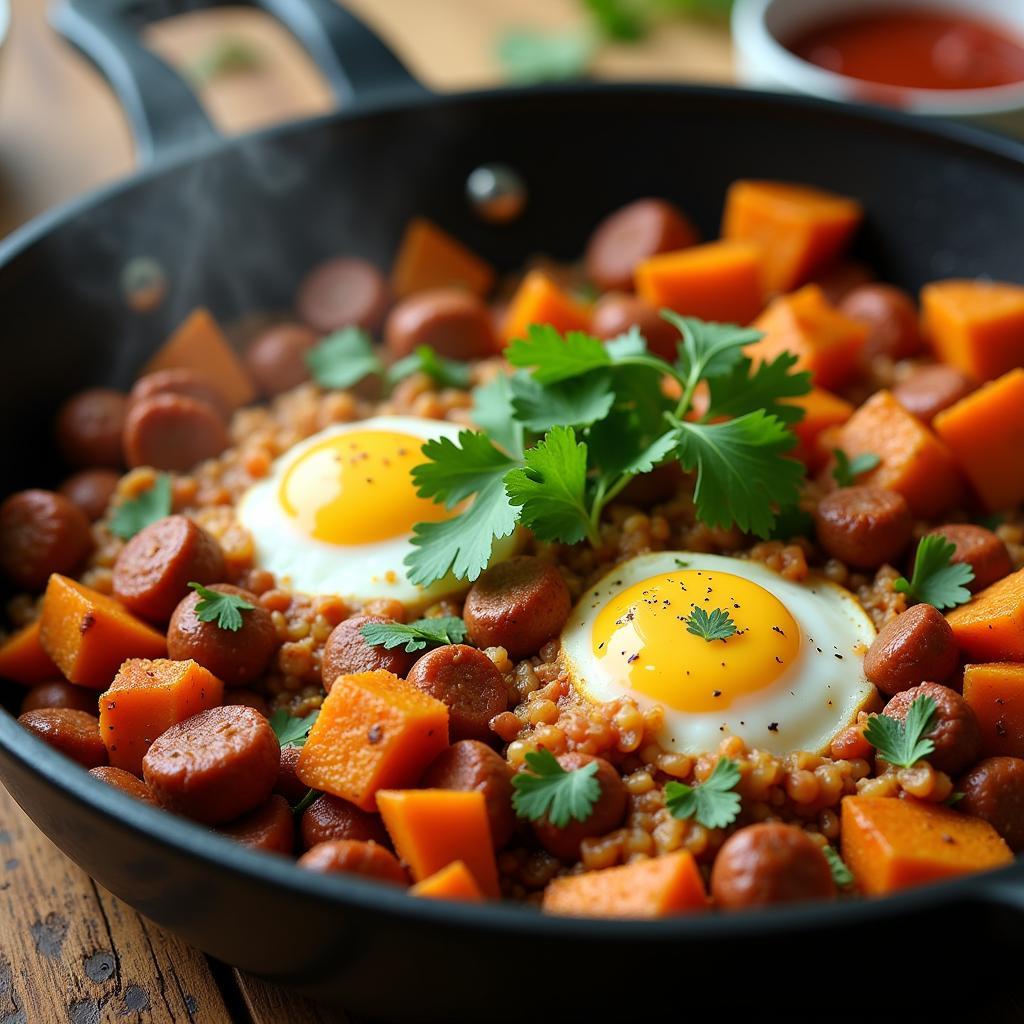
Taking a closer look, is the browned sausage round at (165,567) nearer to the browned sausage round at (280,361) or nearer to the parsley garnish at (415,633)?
the parsley garnish at (415,633)

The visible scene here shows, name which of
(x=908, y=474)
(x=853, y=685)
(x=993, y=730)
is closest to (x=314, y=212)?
(x=908, y=474)

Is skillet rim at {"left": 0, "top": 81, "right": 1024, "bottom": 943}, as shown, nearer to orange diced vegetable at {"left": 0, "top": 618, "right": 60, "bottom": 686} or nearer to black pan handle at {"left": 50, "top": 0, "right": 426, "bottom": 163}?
orange diced vegetable at {"left": 0, "top": 618, "right": 60, "bottom": 686}

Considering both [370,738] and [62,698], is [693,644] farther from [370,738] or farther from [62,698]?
[62,698]

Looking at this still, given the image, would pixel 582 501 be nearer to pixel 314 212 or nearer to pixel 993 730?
pixel 993 730

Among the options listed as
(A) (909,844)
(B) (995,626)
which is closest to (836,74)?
(B) (995,626)

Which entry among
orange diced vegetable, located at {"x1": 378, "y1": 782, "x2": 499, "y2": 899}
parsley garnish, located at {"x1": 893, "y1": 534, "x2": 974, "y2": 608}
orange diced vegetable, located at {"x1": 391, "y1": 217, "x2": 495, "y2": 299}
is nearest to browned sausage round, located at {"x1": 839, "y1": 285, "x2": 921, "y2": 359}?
parsley garnish, located at {"x1": 893, "y1": 534, "x2": 974, "y2": 608}

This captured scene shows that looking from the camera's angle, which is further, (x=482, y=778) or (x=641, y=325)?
(x=641, y=325)
